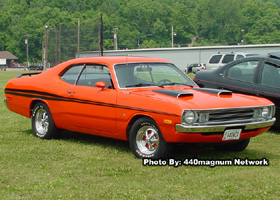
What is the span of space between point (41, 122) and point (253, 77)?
414 centimetres

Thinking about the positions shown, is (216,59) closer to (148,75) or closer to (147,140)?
(148,75)

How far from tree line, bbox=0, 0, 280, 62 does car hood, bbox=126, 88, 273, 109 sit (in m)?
124

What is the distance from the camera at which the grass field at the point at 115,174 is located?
5.52 metres

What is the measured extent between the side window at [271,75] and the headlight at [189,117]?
3.68 meters

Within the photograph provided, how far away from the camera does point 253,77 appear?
1029cm

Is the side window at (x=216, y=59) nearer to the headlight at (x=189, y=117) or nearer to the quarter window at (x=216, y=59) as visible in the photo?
the quarter window at (x=216, y=59)

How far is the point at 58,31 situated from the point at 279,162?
3515 cm

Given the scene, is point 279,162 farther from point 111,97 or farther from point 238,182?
point 111,97

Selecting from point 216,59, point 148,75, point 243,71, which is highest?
point 148,75

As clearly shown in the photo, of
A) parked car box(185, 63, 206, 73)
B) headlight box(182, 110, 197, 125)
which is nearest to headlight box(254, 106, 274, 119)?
headlight box(182, 110, 197, 125)

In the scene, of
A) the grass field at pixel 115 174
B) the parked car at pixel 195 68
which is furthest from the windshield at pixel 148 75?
the parked car at pixel 195 68

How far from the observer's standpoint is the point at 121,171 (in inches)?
259

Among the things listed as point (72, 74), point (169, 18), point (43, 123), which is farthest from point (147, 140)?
point (169, 18)

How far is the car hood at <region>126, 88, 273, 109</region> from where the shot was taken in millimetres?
6879
